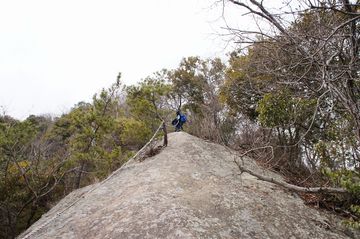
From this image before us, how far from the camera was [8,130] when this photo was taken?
32.8ft

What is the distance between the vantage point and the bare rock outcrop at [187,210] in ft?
14.5

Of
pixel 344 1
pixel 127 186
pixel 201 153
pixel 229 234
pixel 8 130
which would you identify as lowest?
pixel 229 234

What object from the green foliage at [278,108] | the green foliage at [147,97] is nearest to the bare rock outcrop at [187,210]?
the green foliage at [278,108]

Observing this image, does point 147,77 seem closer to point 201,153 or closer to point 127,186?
point 201,153

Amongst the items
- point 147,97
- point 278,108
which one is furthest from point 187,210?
point 147,97

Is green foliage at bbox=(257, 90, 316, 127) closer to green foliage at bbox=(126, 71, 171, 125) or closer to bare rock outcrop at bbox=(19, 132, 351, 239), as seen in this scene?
bare rock outcrop at bbox=(19, 132, 351, 239)

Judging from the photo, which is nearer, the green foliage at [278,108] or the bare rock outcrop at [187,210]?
the bare rock outcrop at [187,210]

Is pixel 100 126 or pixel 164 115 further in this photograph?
pixel 164 115

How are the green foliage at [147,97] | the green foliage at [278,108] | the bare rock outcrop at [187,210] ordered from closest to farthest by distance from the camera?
1. the bare rock outcrop at [187,210]
2. the green foliage at [278,108]
3. the green foliage at [147,97]

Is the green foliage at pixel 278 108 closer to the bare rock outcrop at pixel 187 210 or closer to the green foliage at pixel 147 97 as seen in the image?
the bare rock outcrop at pixel 187 210

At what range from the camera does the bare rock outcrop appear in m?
4.41

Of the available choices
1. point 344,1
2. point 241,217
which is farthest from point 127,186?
point 344,1

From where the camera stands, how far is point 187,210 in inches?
187

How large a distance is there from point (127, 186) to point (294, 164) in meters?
5.23
